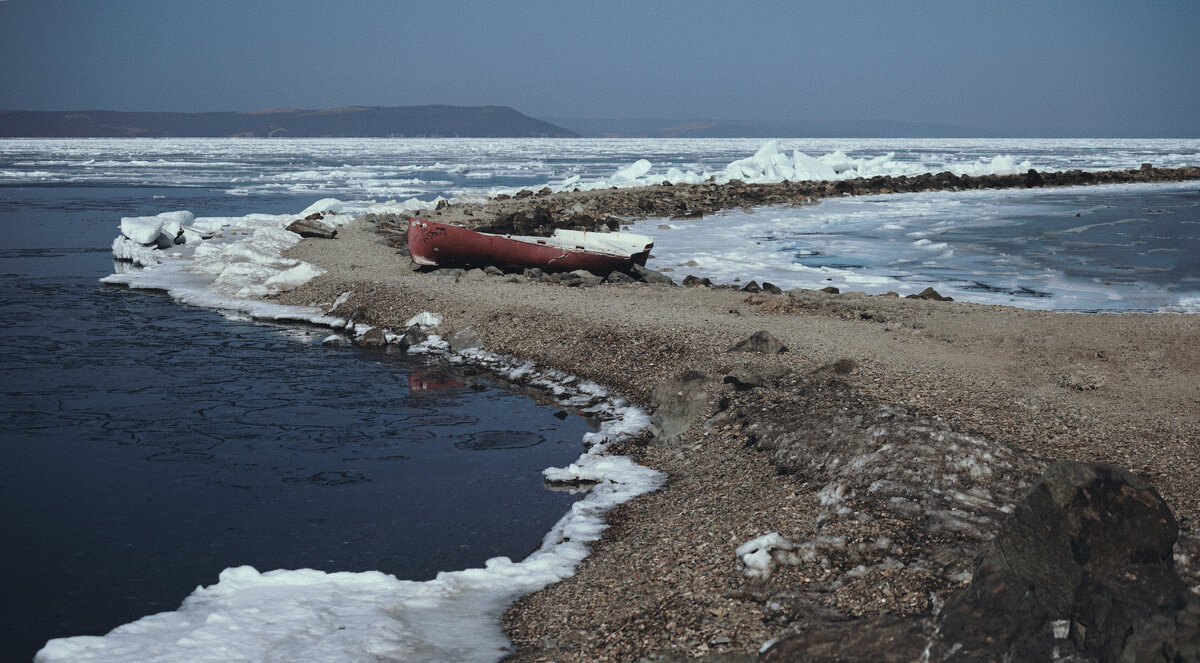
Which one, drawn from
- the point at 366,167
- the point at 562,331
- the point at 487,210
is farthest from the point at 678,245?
the point at 366,167

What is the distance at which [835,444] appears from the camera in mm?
6008

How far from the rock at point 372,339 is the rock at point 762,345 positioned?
487 centimetres

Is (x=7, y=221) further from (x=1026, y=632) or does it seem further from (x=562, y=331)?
(x=1026, y=632)

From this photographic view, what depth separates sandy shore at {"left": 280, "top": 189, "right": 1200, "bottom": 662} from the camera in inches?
172

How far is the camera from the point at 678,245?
20.9 m

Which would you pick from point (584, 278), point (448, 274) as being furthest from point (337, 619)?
point (448, 274)

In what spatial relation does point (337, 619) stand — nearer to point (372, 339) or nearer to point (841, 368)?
point (841, 368)

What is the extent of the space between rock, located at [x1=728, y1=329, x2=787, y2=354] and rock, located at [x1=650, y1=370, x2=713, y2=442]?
0.78 metres

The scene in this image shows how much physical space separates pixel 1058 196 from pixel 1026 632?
37798 millimetres

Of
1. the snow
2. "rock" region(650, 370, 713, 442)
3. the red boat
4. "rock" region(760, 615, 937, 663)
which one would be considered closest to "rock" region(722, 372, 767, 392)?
"rock" region(650, 370, 713, 442)

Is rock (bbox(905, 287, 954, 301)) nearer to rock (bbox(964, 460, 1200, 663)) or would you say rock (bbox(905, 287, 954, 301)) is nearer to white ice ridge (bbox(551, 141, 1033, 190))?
rock (bbox(964, 460, 1200, 663))

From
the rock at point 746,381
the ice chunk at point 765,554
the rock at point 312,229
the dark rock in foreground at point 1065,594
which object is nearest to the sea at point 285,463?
the rock at point 746,381

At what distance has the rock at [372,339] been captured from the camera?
11.5 meters

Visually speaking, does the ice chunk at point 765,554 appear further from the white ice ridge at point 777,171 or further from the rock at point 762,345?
the white ice ridge at point 777,171
